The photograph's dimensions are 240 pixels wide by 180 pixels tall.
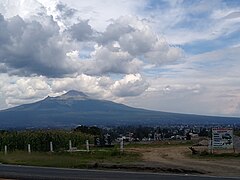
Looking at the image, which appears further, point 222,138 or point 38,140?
point 38,140

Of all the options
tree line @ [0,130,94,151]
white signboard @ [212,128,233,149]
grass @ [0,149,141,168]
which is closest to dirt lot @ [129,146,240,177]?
white signboard @ [212,128,233,149]

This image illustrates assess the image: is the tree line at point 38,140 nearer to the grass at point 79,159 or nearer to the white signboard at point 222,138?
the grass at point 79,159

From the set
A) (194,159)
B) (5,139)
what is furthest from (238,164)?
(5,139)

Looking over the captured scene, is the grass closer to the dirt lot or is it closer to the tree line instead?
the dirt lot

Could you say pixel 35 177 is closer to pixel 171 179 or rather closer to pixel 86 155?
pixel 171 179

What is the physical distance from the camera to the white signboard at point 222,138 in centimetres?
3512

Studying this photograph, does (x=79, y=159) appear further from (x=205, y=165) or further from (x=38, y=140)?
(x=38, y=140)

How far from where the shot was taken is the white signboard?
35.1 metres

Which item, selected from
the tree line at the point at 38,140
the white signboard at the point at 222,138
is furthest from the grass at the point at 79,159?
the tree line at the point at 38,140

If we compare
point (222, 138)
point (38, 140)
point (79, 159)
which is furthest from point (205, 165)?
point (38, 140)

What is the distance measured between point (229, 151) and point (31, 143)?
2431 centimetres

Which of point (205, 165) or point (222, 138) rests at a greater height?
point (222, 138)

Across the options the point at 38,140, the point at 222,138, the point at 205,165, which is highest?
the point at 222,138

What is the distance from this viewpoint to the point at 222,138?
3522cm
